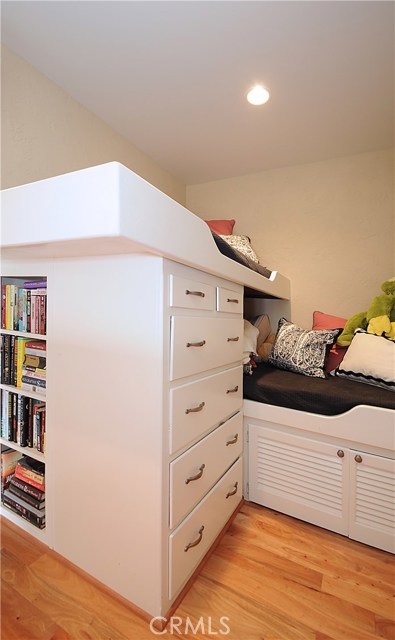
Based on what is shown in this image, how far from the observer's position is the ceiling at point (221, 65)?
3.41ft

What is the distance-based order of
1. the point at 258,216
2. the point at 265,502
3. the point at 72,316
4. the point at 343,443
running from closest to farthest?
the point at 72,316 → the point at 343,443 → the point at 265,502 → the point at 258,216

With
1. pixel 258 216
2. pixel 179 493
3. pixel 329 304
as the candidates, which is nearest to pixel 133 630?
pixel 179 493

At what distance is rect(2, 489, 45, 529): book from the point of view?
1.12 meters

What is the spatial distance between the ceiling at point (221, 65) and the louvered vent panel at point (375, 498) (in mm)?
1775

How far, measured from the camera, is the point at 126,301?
853 mm

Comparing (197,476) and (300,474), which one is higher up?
(197,476)

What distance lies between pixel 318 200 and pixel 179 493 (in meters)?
2.12

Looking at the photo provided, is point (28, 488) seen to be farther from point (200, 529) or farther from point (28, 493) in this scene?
point (200, 529)

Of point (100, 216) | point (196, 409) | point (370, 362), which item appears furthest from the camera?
point (370, 362)

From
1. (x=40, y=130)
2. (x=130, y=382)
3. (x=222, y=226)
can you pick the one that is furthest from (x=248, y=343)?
(x=40, y=130)

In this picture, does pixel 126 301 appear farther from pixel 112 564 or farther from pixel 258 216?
pixel 258 216

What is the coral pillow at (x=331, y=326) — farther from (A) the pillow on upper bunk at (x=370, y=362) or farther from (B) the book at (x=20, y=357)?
(B) the book at (x=20, y=357)

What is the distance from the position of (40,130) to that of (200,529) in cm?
188

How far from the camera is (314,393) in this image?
4.17 ft
